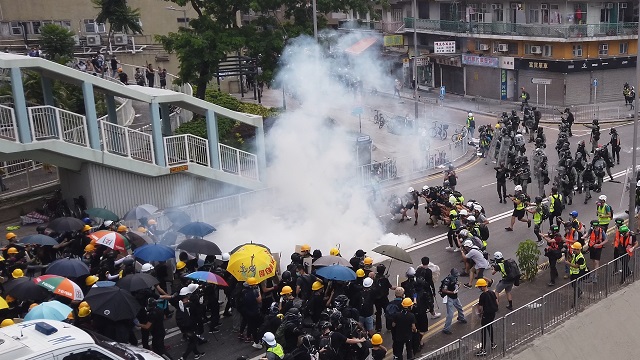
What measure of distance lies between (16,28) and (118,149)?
2301cm

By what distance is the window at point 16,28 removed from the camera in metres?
37.5

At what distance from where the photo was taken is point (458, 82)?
44.5m

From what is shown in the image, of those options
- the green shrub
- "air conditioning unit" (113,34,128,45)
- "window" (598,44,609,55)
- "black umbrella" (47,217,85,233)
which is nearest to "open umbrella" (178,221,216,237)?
Answer: "black umbrella" (47,217,85,233)

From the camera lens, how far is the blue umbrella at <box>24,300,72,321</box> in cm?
1030

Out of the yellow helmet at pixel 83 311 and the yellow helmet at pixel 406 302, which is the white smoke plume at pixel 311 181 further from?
the yellow helmet at pixel 83 311

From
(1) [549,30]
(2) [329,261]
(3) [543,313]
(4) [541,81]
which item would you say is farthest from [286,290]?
(1) [549,30]

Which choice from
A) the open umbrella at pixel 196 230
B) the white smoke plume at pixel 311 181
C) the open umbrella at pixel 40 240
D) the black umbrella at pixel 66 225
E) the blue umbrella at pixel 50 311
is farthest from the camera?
the white smoke plume at pixel 311 181

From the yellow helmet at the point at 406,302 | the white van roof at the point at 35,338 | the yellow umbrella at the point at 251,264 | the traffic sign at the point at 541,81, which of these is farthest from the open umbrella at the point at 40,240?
the traffic sign at the point at 541,81

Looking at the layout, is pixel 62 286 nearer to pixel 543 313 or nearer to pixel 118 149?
pixel 118 149

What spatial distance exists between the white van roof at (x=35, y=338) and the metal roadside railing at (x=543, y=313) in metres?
4.84

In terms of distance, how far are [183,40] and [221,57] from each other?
150cm

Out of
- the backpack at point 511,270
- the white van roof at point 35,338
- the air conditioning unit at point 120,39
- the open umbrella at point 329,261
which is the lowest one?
the backpack at point 511,270

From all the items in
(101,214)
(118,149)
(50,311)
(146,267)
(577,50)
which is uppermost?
(577,50)

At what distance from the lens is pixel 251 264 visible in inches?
476
